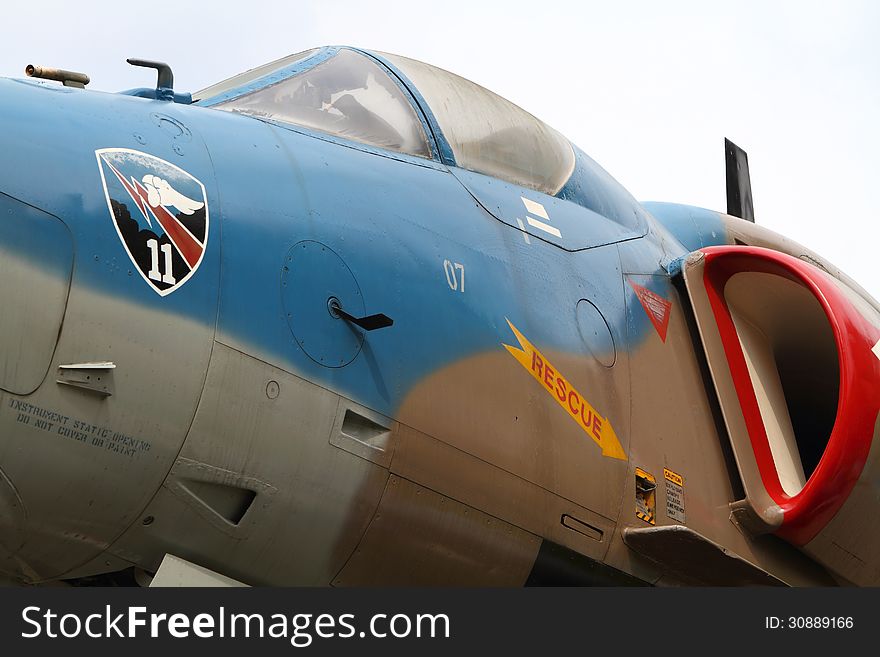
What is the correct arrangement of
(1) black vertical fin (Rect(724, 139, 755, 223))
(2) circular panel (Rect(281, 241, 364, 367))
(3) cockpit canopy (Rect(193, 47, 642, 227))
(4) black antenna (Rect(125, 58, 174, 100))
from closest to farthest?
(2) circular panel (Rect(281, 241, 364, 367))
(4) black antenna (Rect(125, 58, 174, 100))
(3) cockpit canopy (Rect(193, 47, 642, 227))
(1) black vertical fin (Rect(724, 139, 755, 223))

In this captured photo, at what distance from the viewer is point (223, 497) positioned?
13.2 ft

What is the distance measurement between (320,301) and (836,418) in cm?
280

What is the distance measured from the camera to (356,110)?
17.9 feet

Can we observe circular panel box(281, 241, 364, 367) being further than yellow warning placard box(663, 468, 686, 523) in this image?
No

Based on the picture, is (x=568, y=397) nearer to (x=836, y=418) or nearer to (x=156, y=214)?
(x=836, y=418)

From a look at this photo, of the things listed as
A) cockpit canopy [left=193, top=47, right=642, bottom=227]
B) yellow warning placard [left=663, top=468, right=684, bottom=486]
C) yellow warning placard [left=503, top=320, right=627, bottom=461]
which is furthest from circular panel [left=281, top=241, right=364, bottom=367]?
yellow warning placard [left=663, top=468, right=684, bottom=486]

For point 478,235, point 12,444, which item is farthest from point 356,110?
point 12,444

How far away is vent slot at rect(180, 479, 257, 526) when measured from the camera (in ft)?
13.0

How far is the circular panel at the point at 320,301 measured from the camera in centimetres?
421

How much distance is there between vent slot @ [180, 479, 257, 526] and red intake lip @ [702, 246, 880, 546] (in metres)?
2.97

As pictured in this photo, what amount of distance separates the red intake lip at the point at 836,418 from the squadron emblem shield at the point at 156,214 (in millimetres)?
3186

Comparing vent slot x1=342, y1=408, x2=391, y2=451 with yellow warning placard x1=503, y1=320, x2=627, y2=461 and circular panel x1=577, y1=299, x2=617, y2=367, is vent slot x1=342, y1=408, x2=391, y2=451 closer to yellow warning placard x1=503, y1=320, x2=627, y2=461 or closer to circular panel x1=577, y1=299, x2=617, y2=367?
yellow warning placard x1=503, y1=320, x2=627, y2=461

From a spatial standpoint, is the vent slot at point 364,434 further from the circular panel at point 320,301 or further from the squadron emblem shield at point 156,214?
the squadron emblem shield at point 156,214

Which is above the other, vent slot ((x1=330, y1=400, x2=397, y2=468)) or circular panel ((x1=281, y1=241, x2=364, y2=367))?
circular panel ((x1=281, y1=241, x2=364, y2=367))
